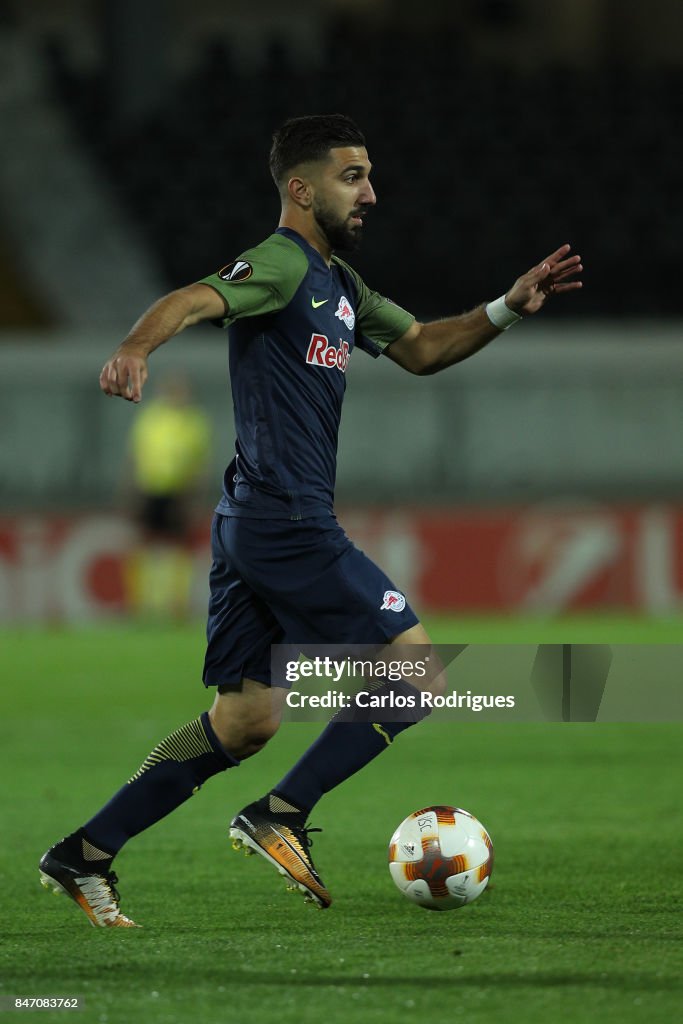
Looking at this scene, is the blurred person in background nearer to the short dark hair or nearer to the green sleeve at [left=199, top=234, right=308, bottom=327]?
the short dark hair

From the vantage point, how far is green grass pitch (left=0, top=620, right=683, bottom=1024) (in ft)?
11.5

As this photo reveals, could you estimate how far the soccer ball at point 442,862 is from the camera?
14.8 ft

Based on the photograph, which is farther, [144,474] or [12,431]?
[12,431]

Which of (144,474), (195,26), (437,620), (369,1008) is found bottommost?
(369,1008)

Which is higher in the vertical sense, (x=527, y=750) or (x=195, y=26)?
(x=195, y=26)

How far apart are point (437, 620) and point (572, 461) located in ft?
10.2

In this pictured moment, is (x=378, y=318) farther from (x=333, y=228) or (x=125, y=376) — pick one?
(x=125, y=376)

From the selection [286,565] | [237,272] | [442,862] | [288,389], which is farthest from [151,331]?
[442,862]

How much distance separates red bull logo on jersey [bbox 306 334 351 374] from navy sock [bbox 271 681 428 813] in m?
0.83

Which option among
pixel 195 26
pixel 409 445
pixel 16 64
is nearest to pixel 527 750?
pixel 409 445

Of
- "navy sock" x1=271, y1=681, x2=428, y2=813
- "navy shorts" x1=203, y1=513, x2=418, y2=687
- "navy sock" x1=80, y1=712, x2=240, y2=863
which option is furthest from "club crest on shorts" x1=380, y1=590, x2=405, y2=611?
"navy sock" x1=80, y1=712, x2=240, y2=863

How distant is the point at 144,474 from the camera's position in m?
14.5

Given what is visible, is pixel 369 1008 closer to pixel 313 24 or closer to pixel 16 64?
pixel 16 64

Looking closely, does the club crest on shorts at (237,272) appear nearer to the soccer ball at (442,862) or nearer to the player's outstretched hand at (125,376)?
the player's outstretched hand at (125,376)
